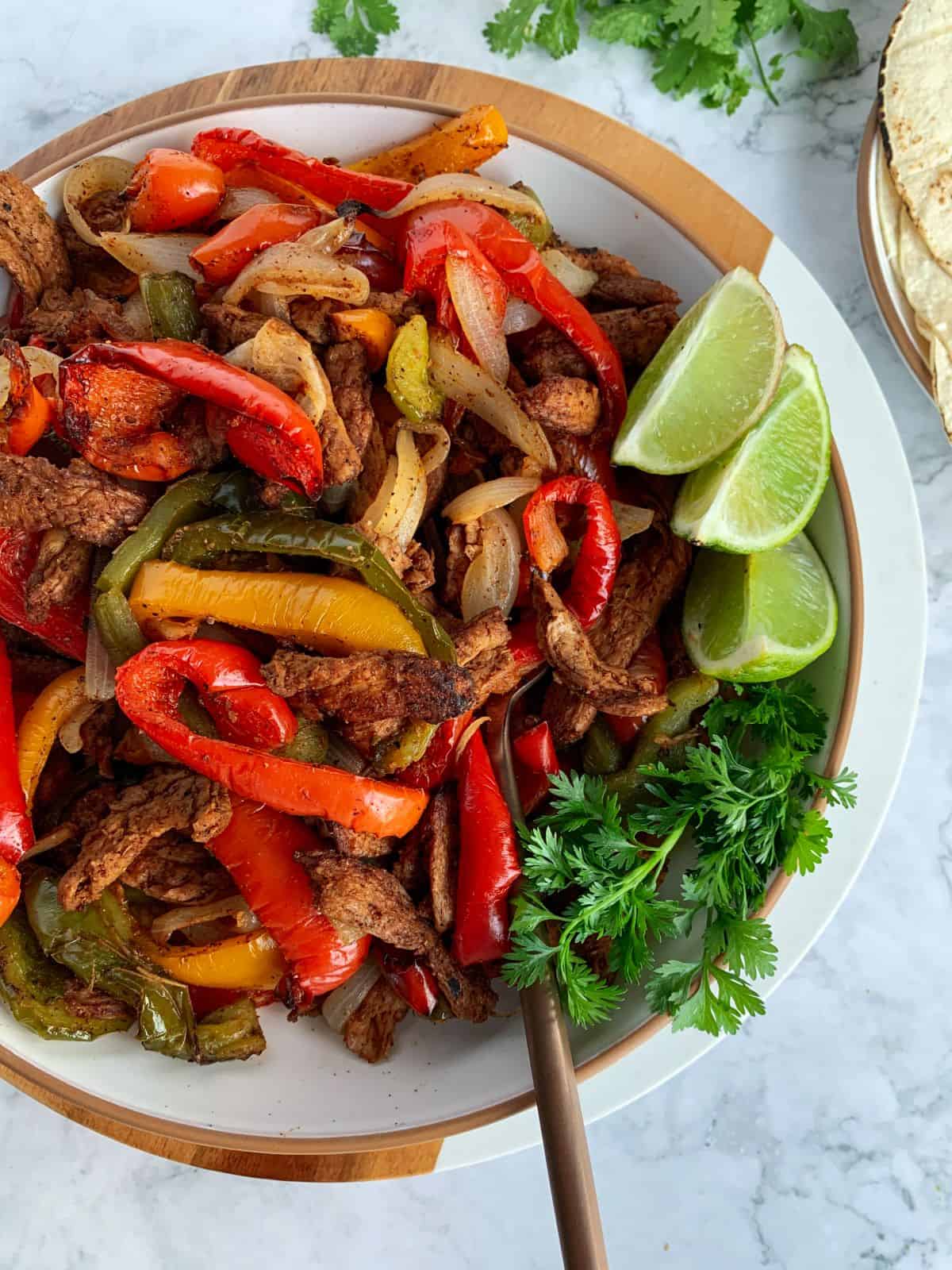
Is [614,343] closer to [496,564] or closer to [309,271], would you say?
[496,564]

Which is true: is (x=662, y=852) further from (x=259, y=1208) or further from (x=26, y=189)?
(x=26, y=189)

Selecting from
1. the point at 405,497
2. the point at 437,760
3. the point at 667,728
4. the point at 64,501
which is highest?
the point at 405,497

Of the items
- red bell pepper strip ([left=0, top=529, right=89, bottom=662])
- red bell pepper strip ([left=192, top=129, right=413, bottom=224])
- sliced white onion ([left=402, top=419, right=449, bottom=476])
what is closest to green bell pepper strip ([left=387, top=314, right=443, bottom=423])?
sliced white onion ([left=402, top=419, right=449, bottom=476])

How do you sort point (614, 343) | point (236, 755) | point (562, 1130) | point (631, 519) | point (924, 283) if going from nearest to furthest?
point (562, 1130), point (236, 755), point (631, 519), point (614, 343), point (924, 283)

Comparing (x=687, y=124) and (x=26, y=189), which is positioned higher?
(x=687, y=124)

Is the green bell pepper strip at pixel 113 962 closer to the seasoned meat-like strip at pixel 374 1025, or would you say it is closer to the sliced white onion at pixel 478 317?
the seasoned meat-like strip at pixel 374 1025

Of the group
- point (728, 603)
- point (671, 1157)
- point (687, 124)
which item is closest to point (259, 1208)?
point (671, 1157)

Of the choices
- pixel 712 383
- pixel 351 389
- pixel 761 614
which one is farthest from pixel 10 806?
pixel 712 383
